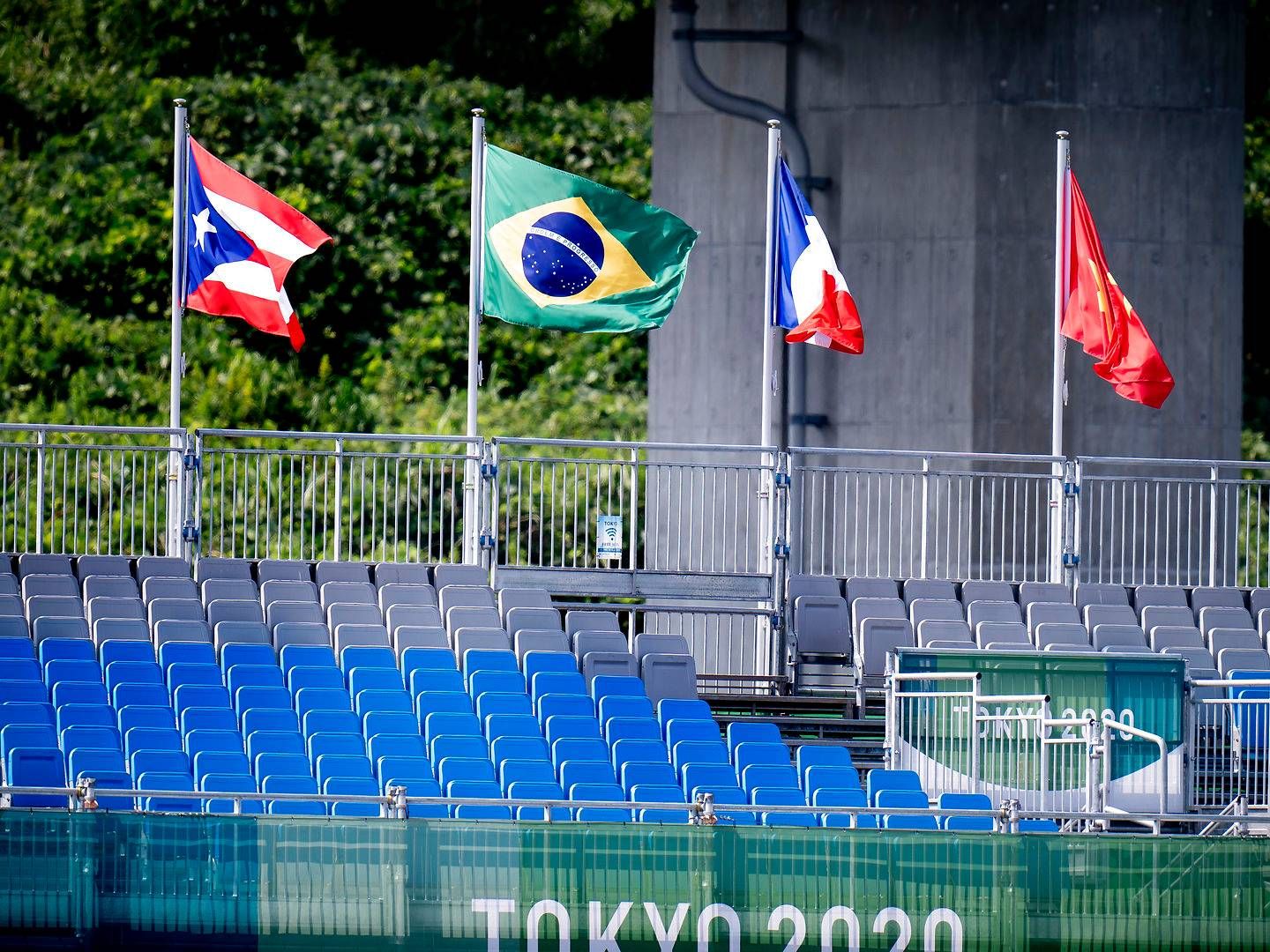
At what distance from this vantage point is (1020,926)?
12.8 metres

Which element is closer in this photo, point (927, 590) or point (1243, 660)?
point (1243, 660)

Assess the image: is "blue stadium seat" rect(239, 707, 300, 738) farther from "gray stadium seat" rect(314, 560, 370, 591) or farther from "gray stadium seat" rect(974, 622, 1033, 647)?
"gray stadium seat" rect(974, 622, 1033, 647)

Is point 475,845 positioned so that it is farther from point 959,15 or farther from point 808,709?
point 959,15

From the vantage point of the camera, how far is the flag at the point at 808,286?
782 inches

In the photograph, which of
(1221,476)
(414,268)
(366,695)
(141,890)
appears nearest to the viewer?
(141,890)

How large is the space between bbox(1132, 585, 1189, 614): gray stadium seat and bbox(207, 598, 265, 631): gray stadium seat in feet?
26.9

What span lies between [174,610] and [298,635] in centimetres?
97

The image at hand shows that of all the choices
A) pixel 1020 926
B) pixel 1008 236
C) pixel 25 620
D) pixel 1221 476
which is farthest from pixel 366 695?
pixel 1221 476

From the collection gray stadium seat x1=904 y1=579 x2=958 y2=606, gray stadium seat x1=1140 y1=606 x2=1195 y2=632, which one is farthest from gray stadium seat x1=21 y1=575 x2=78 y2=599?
gray stadium seat x1=1140 y1=606 x2=1195 y2=632

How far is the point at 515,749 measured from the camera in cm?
1540

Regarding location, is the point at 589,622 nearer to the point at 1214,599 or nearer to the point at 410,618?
the point at 410,618

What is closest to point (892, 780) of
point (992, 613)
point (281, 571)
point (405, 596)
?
point (992, 613)

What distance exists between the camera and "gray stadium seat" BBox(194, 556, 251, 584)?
58.9 feet

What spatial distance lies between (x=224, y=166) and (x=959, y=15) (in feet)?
27.4
